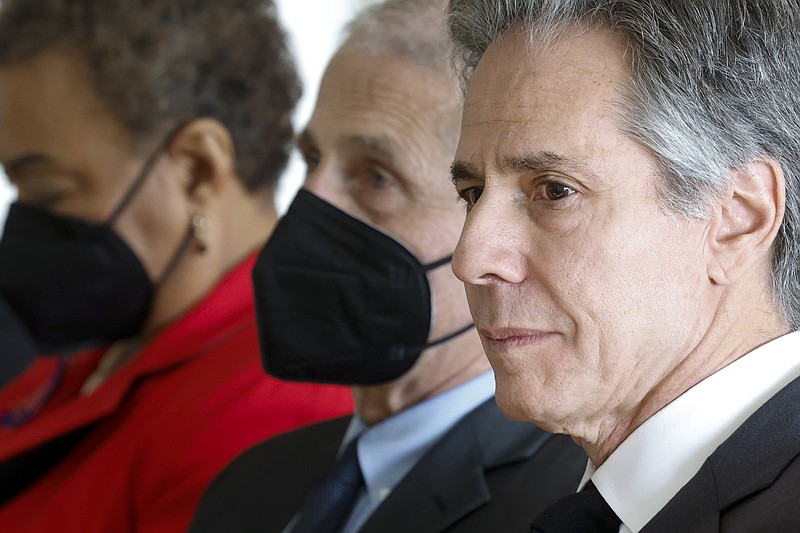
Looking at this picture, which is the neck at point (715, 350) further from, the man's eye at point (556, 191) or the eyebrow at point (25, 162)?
the eyebrow at point (25, 162)

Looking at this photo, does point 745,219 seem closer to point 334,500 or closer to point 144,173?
point 334,500

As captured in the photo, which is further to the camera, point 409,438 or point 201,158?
point 201,158

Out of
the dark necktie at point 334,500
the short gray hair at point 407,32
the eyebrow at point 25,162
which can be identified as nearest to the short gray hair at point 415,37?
the short gray hair at point 407,32

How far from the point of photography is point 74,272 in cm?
258

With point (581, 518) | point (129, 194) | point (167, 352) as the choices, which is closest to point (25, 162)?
point (129, 194)

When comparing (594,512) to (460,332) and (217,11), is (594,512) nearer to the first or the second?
(460,332)

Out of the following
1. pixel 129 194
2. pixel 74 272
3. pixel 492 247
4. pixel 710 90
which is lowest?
pixel 74 272

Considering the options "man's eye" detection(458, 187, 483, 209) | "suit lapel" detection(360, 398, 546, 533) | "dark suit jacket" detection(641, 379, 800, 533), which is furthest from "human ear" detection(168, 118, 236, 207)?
"dark suit jacket" detection(641, 379, 800, 533)

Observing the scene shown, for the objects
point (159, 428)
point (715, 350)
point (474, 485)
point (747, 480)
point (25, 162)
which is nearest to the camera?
point (747, 480)

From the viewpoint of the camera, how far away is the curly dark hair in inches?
103

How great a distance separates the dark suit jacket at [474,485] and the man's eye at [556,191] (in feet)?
1.62

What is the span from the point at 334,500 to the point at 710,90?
0.91 metres

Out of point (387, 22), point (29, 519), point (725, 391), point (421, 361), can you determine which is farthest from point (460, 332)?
point (29, 519)

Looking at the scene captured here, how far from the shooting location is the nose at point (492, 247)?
131 centimetres
